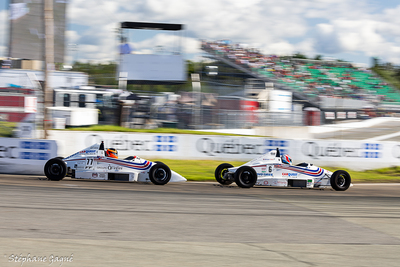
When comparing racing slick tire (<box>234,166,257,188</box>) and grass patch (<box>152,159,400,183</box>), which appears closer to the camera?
racing slick tire (<box>234,166,257,188</box>)

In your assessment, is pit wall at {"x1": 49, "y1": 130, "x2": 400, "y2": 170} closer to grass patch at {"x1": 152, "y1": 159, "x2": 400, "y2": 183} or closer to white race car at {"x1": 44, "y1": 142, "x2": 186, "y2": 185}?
grass patch at {"x1": 152, "y1": 159, "x2": 400, "y2": 183}

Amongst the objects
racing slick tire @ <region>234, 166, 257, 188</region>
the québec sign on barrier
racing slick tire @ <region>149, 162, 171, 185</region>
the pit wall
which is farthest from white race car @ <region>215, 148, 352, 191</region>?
the québec sign on barrier

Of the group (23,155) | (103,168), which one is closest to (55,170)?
(103,168)

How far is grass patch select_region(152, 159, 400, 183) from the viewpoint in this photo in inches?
537

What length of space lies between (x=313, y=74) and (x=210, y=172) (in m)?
14.8

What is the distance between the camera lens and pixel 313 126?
17391mm

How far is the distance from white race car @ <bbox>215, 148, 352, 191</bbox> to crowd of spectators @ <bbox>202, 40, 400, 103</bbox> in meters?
12.7

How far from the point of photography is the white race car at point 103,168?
434 inches

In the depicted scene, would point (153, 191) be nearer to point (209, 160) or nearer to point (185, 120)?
point (209, 160)

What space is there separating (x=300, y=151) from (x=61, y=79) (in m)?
14.0

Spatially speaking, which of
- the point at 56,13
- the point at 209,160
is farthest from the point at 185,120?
the point at 56,13

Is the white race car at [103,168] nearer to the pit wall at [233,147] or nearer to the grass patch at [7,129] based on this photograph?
the pit wall at [233,147]

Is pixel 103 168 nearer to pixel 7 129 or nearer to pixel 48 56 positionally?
pixel 7 129

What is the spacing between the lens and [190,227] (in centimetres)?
645
